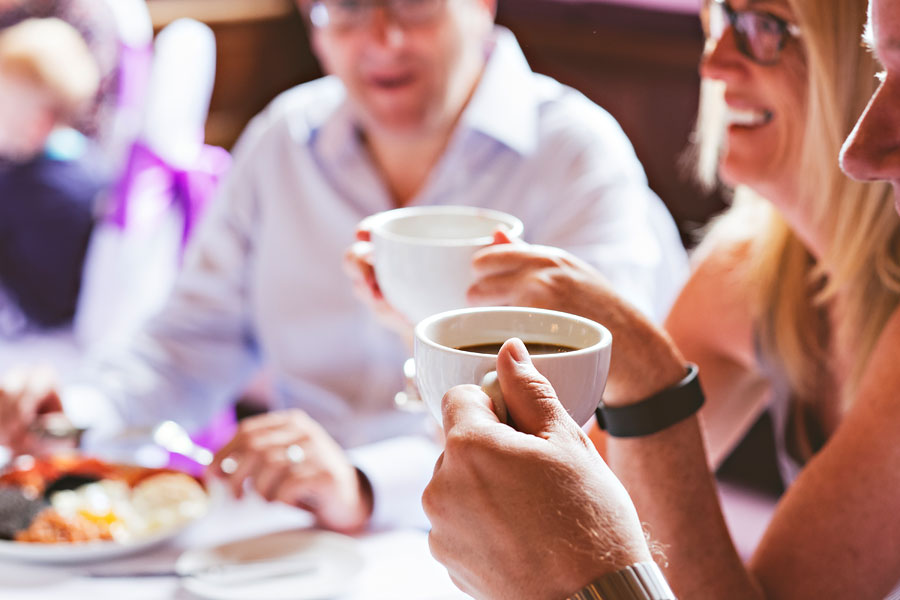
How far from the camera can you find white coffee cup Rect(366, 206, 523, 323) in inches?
39.6

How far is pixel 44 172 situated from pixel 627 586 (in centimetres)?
245

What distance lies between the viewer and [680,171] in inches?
121

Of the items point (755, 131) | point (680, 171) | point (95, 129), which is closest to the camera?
point (755, 131)

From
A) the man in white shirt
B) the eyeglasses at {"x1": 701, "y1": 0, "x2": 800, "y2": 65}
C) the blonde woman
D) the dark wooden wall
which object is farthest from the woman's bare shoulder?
the dark wooden wall

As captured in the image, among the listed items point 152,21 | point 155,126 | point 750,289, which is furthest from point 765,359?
point 152,21

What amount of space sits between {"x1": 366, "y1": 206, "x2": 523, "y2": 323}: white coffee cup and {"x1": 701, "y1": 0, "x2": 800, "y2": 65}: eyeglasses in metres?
0.37

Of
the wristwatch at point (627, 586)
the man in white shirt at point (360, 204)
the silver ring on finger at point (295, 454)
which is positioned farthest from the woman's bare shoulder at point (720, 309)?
the wristwatch at point (627, 586)

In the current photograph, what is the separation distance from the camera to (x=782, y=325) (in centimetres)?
142

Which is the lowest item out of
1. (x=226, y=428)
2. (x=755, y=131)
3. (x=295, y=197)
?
(x=226, y=428)

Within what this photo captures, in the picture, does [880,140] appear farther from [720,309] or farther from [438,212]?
[720,309]

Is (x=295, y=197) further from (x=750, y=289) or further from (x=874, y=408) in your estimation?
(x=874, y=408)

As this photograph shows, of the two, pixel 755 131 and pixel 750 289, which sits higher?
pixel 755 131

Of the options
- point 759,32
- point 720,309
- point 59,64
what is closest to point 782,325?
point 720,309

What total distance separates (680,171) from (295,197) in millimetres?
1546
